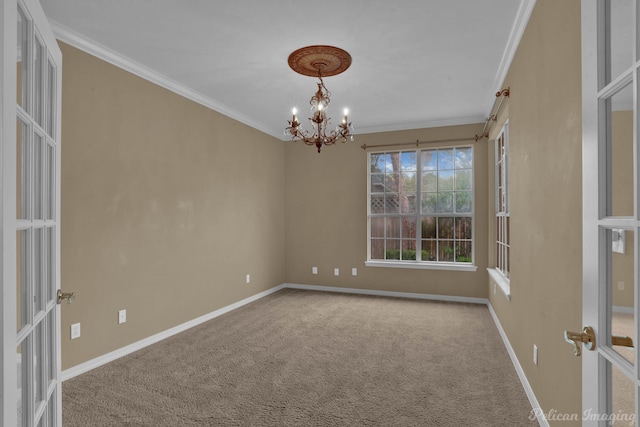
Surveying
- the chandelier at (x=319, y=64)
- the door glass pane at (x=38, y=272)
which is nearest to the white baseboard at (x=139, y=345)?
the door glass pane at (x=38, y=272)

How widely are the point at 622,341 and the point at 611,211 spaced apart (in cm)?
32

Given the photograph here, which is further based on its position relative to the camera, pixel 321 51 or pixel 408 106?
pixel 408 106

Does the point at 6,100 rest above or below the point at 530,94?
below

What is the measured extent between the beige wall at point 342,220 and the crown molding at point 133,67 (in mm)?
1686

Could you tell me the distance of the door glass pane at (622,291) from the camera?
79 centimetres

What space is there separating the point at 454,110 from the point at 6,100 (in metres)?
5.02

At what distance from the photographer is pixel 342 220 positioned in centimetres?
605

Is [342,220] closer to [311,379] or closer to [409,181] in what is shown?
[409,181]

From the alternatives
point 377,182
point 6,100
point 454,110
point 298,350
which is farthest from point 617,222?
point 377,182

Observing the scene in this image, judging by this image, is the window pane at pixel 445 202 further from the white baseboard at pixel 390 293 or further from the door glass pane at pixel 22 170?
the door glass pane at pixel 22 170

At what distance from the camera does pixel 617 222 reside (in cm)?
84

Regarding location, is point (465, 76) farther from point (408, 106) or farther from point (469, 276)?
point (469, 276)

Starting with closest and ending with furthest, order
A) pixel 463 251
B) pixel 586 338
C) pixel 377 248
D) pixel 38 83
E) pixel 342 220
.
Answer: pixel 586 338
pixel 38 83
pixel 463 251
pixel 377 248
pixel 342 220

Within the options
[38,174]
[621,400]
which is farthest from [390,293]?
[38,174]
